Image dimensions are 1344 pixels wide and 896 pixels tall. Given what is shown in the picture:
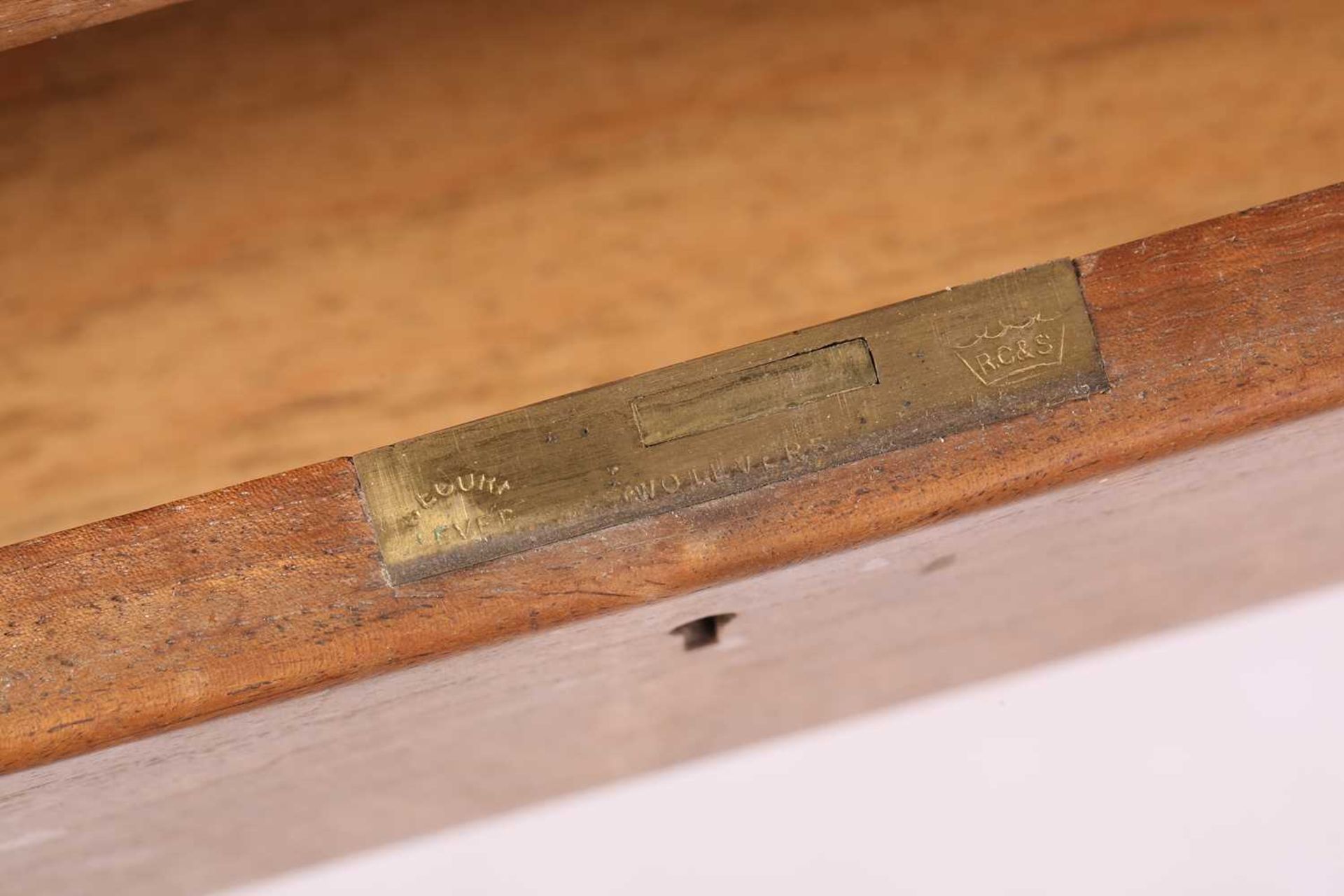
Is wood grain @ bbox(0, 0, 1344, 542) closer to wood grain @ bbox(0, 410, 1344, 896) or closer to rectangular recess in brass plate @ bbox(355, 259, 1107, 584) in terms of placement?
rectangular recess in brass plate @ bbox(355, 259, 1107, 584)

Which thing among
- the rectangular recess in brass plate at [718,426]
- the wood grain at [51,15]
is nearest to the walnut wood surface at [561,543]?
the rectangular recess in brass plate at [718,426]

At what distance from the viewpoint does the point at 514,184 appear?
77cm

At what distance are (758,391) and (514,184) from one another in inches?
7.8

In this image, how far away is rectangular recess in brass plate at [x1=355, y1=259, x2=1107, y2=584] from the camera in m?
0.74

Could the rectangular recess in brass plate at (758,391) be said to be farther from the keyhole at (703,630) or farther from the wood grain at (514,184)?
the keyhole at (703,630)

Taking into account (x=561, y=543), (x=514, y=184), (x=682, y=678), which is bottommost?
(x=682, y=678)

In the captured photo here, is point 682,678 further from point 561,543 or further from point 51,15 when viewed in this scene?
point 51,15

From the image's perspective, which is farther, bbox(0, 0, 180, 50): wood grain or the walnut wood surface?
the walnut wood surface

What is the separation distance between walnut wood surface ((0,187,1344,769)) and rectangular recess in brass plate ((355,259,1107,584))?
0.01m

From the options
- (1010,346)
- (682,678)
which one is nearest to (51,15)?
(1010,346)

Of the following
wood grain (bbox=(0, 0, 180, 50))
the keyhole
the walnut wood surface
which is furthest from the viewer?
the keyhole

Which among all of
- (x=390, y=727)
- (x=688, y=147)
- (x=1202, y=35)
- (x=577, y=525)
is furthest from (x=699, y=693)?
(x=1202, y=35)

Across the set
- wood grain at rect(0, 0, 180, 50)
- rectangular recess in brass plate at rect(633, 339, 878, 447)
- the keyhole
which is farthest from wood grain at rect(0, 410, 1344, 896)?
wood grain at rect(0, 0, 180, 50)

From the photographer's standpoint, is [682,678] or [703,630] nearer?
[703,630]
